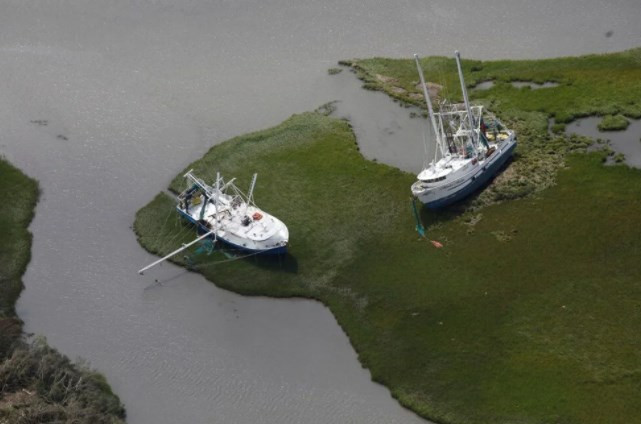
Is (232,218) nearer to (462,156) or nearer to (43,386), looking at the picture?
(43,386)

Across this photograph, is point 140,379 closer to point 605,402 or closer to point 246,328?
point 246,328

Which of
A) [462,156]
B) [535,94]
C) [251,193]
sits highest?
[535,94]

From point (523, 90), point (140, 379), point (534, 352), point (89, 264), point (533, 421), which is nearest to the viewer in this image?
point (533, 421)

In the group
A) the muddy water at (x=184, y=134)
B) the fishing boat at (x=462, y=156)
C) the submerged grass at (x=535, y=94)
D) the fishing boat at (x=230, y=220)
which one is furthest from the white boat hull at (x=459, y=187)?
the fishing boat at (x=230, y=220)

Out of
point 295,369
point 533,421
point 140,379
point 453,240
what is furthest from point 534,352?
point 140,379

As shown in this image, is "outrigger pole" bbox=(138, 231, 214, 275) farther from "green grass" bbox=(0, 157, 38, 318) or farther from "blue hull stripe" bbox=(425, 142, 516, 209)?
"blue hull stripe" bbox=(425, 142, 516, 209)

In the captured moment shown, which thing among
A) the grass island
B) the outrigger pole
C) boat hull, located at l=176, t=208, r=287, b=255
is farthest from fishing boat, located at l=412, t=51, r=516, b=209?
the outrigger pole

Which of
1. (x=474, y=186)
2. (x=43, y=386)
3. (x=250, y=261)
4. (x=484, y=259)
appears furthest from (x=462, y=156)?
(x=43, y=386)
